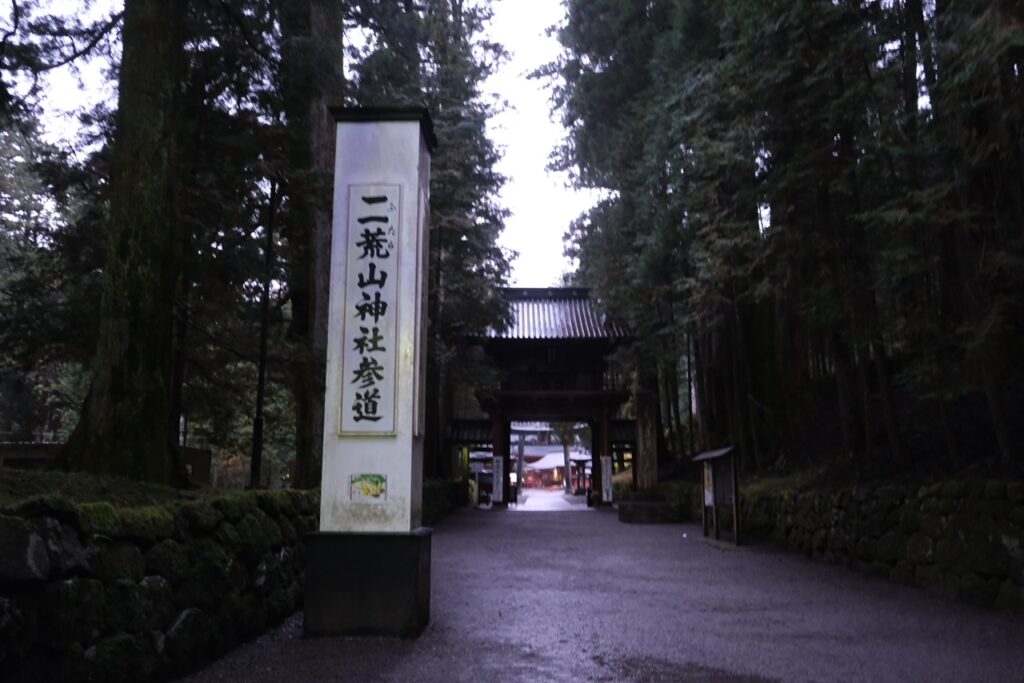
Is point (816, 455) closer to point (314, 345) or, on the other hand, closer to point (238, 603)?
point (314, 345)

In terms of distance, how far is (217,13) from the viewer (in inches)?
275

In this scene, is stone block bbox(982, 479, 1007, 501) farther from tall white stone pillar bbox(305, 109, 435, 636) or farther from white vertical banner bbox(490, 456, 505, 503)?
white vertical banner bbox(490, 456, 505, 503)

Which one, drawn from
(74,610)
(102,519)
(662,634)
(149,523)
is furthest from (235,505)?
(662,634)

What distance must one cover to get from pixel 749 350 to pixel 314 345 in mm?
8885

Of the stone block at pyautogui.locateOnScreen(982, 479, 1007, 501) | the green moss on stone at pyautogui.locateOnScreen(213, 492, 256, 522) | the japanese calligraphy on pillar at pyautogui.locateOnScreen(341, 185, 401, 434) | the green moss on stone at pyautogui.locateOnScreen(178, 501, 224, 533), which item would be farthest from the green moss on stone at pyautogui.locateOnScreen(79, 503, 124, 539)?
the stone block at pyautogui.locateOnScreen(982, 479, 1007, 501)

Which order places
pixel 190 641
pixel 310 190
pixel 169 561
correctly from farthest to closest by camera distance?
pixel 310 190
pixel 190 641
pixel 169 561

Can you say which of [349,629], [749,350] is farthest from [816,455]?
[349,629]

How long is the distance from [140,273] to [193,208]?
2496 millimetres

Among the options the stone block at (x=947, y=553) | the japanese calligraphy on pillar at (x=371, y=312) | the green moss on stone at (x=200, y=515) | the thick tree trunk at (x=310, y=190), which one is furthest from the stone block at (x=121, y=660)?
the stone block at (x=947, y=553)

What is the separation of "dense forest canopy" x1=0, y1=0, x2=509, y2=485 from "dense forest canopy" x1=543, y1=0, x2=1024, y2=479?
3.50m

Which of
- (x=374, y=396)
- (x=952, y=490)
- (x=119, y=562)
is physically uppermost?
(x=374, y=396)

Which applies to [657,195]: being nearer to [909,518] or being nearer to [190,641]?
[909,518]

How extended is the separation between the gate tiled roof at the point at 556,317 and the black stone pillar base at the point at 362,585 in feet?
51.1

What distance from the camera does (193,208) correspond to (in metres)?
7.45
